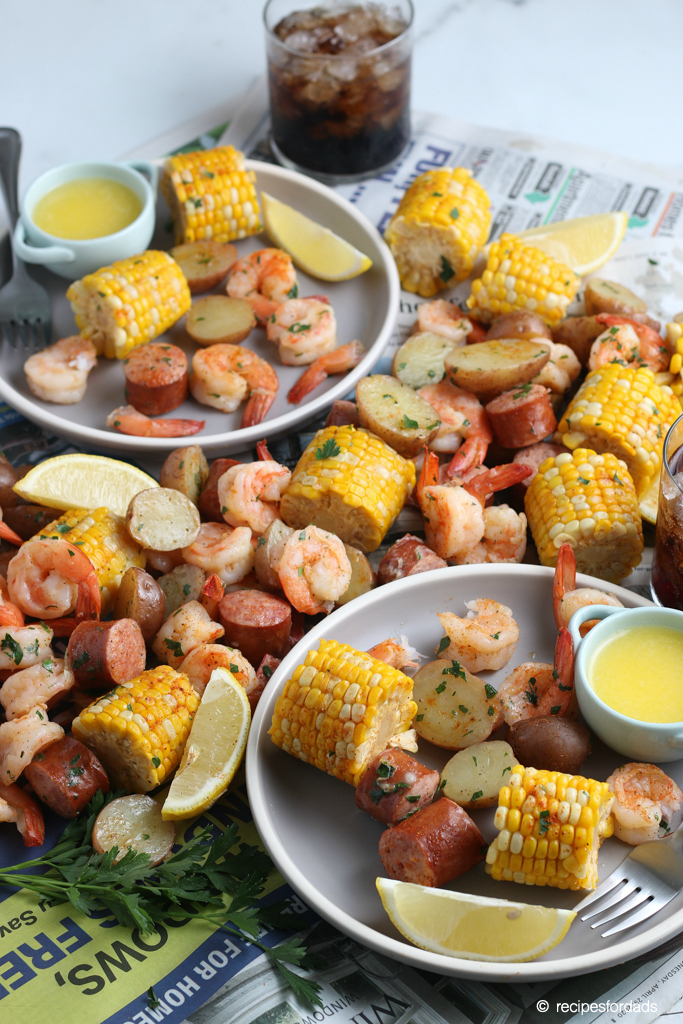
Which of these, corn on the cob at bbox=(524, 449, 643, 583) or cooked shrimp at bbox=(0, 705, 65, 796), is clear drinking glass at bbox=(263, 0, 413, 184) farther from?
cooked shrimp at bbox=(0, 705, 65, 796)

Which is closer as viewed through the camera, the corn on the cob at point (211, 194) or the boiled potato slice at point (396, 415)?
the boiled potato slice at point (396, 415)

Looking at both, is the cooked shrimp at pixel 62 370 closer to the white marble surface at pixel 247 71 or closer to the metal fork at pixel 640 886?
the white marble surface at pixel 247 71

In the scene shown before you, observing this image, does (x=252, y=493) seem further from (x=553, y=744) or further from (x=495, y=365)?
(x=553, y=744)

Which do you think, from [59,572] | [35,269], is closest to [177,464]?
[59,572]

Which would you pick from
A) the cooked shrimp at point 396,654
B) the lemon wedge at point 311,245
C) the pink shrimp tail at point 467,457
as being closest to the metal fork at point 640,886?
the cooked shrimp at point 396,654

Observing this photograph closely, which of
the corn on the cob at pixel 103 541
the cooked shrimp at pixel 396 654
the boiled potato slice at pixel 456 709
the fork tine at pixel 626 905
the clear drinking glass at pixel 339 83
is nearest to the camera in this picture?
the fork tine at pixel 626 905

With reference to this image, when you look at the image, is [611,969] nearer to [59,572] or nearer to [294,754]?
[294,754]
